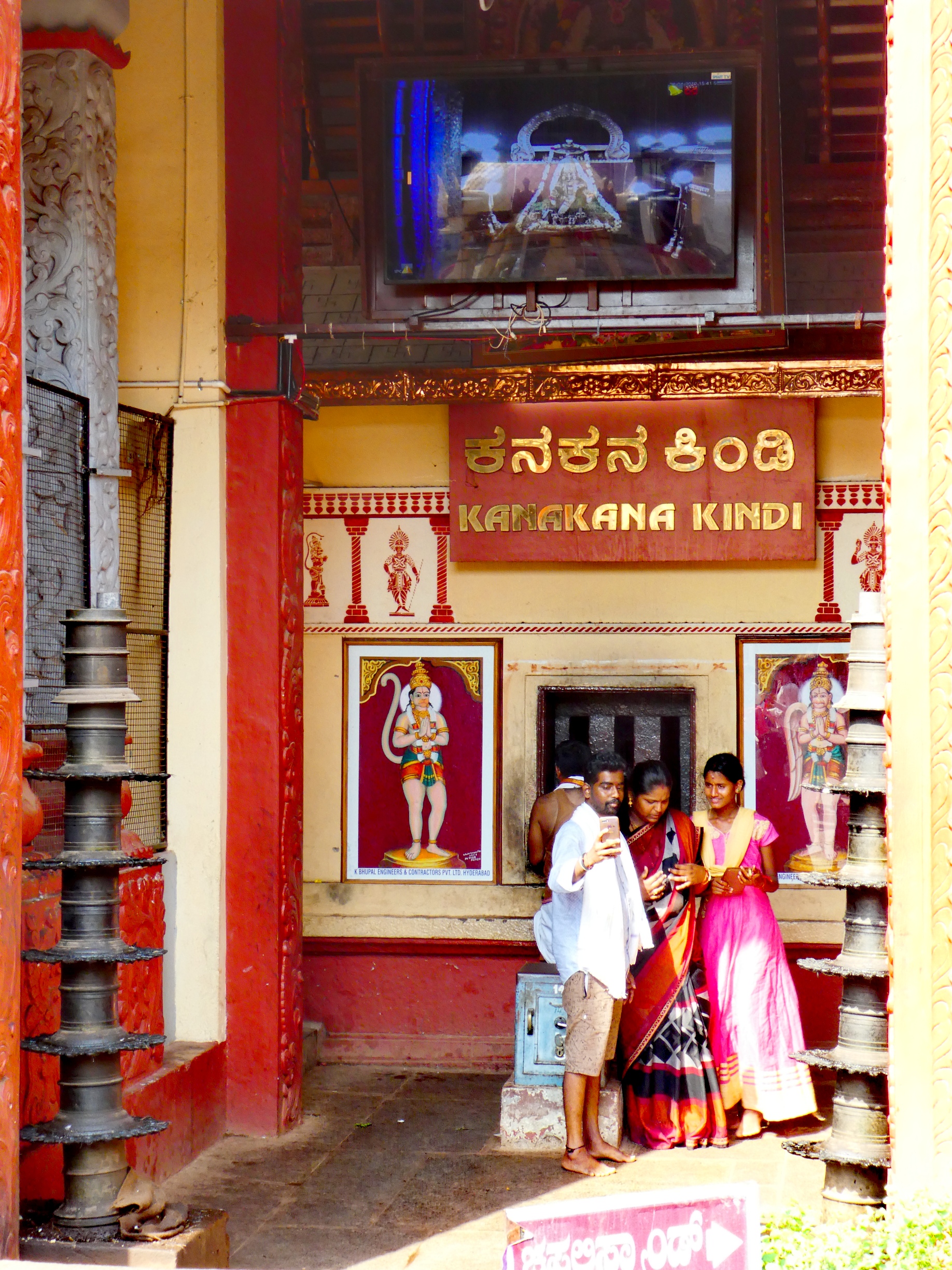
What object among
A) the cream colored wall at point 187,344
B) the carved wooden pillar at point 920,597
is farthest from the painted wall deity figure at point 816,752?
the carved wooden pillar at point 920,597

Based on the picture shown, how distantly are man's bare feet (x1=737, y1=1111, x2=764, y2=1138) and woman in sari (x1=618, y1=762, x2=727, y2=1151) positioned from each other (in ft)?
0.33

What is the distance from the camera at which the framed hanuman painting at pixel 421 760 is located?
7832 mm

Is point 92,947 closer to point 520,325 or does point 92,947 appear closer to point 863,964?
point 863,964

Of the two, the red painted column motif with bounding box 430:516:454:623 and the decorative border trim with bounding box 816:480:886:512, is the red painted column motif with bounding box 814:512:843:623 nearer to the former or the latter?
the decorative border trim with bounding box 816:480:886:512

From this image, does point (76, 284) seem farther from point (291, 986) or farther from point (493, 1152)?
point (493, 1152)

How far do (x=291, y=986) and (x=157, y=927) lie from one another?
0.75m

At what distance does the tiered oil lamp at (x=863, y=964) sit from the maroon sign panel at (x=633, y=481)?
342cm

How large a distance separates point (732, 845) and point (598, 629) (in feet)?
5.25

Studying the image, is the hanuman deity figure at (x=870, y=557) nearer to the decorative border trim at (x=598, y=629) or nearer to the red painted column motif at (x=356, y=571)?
the decorative border trim at (x=598, y=629)

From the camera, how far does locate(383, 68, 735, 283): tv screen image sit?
6.01 meters

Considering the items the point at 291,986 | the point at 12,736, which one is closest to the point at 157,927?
the point at 291,986

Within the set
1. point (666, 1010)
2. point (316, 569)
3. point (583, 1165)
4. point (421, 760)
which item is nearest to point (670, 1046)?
point (666, 1010)

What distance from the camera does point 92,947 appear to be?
4.08m

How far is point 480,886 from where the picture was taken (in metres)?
7.77
